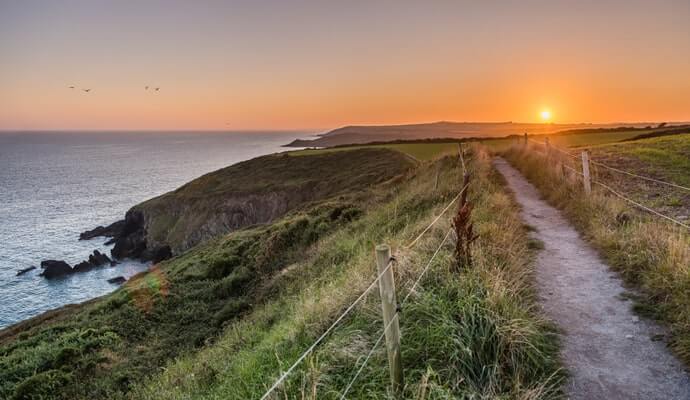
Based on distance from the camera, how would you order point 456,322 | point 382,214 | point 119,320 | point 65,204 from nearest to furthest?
point 456,322
point 119,320
point 382,214
point 65,204

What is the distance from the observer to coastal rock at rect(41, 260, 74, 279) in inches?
1624

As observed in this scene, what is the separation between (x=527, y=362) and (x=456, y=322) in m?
0.85

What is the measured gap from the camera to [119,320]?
17078 mm

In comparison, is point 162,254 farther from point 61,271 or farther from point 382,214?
point 382,214

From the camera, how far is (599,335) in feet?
18.3

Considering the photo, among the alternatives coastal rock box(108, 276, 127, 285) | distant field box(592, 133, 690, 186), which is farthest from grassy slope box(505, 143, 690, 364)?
coastal rock box(108, 276, 127, 285)

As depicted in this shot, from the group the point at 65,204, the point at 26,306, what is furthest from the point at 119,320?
the point at 65,204

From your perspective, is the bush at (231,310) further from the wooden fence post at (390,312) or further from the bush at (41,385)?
the wooden fence post at (390,312)

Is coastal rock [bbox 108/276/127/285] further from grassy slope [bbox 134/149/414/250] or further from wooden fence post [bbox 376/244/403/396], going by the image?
wooden fence post [bbox 376/244/403/396]

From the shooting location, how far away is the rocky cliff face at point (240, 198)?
5022cm

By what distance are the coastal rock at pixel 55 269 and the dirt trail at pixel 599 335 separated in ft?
152

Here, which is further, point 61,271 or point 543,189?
point 61,271

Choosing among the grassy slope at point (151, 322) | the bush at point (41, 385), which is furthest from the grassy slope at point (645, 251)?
the bush at point (41, 385)

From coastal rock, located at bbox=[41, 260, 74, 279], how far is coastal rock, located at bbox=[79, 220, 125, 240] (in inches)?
566
